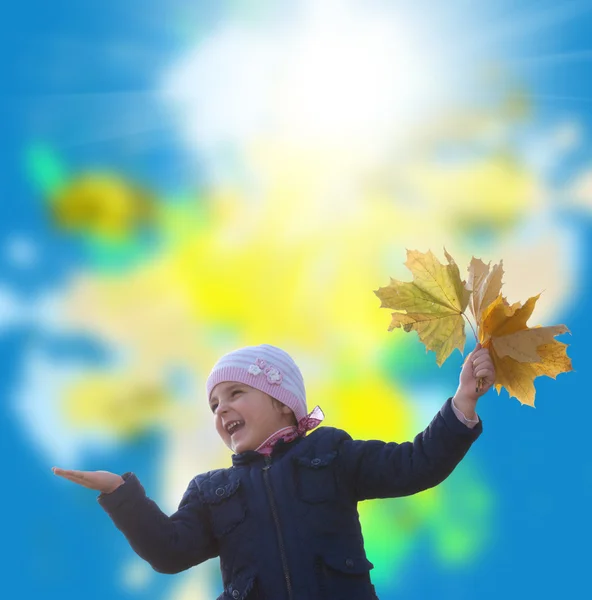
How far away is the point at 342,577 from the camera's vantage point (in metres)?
2.68

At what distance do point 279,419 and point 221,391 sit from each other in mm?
237

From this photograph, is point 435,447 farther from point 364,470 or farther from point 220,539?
point 220,539

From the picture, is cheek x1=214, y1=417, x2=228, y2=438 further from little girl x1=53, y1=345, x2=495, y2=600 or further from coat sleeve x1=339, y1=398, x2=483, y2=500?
coat sleeve x1=339, y1=398, x2=483, y2=500

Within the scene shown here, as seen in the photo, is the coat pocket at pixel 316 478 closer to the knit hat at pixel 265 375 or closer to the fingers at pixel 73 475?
the knit hat at pixel 265 375

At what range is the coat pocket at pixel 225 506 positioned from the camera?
9.37 feet

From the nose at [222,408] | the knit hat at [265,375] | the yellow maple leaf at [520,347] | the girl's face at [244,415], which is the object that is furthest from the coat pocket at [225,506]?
the yellow maple leaf at [520,347]

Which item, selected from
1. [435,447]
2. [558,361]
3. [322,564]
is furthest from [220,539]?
[558,361]

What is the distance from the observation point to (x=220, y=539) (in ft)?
9.46

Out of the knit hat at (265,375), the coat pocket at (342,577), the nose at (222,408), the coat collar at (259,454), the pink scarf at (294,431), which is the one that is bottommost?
the coat pocket at (342,577)

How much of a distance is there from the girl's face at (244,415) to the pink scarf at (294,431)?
0.15 feet

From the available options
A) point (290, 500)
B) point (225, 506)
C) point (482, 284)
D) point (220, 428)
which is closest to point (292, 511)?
point (290, 500)

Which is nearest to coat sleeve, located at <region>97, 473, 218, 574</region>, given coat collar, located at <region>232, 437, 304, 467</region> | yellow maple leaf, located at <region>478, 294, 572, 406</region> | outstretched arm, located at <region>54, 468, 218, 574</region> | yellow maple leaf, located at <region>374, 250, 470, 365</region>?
outstretched arm, located at <region>54, 468, 218, 574</region>

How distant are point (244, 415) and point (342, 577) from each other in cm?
72

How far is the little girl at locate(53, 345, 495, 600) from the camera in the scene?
8.84ft
